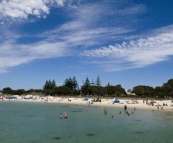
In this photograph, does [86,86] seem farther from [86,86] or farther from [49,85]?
[49,85]

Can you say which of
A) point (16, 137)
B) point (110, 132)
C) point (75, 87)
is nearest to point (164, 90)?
point (75, 87)

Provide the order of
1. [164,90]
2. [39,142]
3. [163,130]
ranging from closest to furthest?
1. [39,142]
2. [163,130]
3. [164,90]

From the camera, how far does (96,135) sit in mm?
26781

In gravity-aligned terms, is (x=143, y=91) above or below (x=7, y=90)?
below

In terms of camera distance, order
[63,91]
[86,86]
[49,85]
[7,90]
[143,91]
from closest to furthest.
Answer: [63,91] → [86,86] → [143,91] → [49,85] → [7,90]

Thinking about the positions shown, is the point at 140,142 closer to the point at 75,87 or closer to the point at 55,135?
the point at 55,135

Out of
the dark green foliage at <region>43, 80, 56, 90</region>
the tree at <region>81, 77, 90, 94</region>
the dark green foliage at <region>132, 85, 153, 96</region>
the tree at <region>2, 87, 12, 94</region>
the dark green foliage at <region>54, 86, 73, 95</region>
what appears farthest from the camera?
the tree at <region>2, 87, 12, 94</region>

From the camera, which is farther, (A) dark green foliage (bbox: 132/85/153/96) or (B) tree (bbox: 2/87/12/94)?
(B) tree (bbox: 2/87/12/94)

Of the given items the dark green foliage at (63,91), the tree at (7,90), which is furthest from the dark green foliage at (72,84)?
the tree at (7,90)

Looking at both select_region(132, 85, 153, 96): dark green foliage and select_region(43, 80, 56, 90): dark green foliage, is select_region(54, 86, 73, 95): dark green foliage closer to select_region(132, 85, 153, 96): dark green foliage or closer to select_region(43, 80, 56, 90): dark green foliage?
select_region(43, 80, 56, 90): dark green foliage

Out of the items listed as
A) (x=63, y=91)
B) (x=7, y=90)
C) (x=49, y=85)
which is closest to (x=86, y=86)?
(x=63, y=91)

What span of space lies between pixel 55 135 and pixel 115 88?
10671 centimetres

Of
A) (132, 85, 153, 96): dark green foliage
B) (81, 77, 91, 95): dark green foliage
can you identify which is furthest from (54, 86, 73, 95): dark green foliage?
(132, 85, 153, 96): dark green foliage

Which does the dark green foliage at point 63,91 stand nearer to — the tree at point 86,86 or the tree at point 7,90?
the tree at point 86,86
